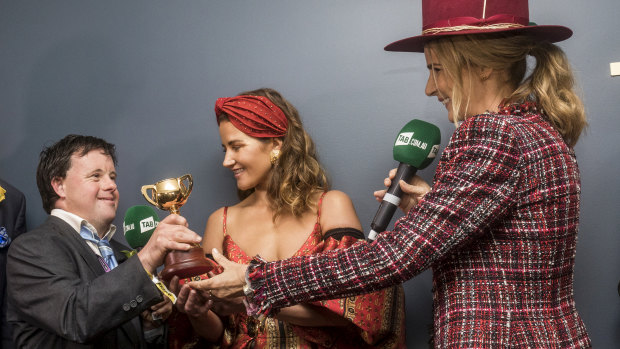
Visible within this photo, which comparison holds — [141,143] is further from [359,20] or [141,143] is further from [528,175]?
[528,175]

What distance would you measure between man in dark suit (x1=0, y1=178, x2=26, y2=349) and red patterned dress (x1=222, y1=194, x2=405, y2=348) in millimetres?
921

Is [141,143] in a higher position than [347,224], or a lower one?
higher

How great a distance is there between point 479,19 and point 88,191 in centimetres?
138

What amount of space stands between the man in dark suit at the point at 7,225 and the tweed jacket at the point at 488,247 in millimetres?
1427

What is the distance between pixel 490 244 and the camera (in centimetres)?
146

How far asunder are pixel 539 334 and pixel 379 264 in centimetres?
37

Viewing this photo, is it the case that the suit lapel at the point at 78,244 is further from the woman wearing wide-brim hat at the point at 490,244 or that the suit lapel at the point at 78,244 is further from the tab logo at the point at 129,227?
the woman wearing wide-brim hat at the point at 490,244

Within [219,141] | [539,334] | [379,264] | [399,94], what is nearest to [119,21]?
[219,141]

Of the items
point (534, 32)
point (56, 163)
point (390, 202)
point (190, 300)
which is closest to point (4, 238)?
point (56, 163)

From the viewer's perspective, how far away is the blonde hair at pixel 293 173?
7.70ft

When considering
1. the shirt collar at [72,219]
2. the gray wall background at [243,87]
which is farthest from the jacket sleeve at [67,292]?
the gray wall background at [243,87]

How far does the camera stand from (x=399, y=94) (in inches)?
101

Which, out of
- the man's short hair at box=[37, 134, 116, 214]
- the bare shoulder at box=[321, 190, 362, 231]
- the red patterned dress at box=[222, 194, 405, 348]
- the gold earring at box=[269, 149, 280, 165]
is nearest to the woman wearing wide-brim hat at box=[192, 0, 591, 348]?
the red patterned dress at box=[222, 194, 405, 348]

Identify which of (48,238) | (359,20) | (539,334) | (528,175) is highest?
(359,20)
